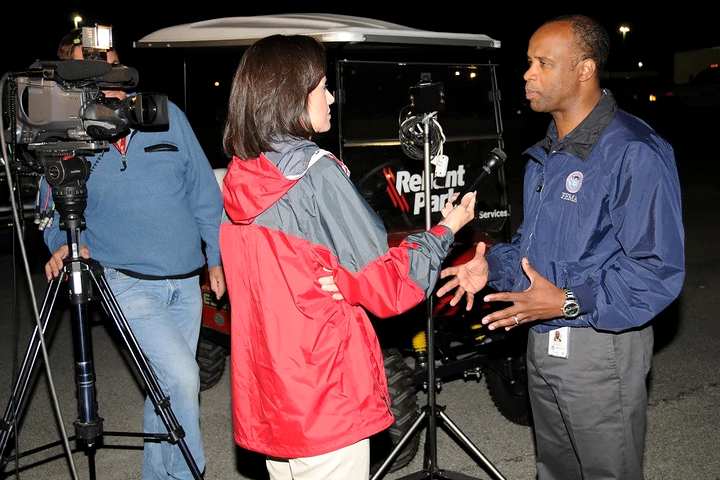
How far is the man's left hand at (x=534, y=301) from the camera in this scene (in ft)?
8.92

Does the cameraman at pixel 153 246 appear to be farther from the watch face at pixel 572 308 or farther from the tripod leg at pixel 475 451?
the watch face at pixel 572 308

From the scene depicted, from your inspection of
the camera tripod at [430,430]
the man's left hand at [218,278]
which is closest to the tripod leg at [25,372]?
the man's left hand at [218,278]

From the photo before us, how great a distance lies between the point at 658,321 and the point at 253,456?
3.93m

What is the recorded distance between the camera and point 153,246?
3.55 m

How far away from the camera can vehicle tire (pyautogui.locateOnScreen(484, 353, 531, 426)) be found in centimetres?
473

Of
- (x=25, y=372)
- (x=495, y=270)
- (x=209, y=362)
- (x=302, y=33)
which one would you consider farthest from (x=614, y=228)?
(x=209, y=362)

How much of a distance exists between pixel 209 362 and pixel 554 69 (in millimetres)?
3429

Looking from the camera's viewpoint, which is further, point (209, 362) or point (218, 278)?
point (209, 362)

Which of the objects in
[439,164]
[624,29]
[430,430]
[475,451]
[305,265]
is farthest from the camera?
[624,29]

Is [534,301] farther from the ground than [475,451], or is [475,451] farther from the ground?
[534,301]

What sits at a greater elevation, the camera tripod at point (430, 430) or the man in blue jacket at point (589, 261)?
the man in blue jacket at point (589, 261)

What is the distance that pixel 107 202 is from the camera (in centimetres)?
349

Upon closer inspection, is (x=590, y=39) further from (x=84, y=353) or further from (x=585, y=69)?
(x=84, y=353)

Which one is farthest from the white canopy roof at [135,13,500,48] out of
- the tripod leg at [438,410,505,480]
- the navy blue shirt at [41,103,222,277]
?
the tripod leg at [438,410,505,480]
